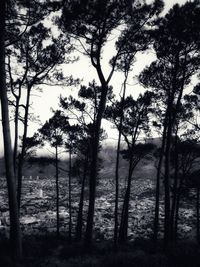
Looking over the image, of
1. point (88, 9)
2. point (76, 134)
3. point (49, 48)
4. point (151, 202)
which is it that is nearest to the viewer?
point (88, 9)

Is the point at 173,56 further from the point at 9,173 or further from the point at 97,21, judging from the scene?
the point at 9,173

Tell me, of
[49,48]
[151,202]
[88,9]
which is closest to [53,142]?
[49,48]

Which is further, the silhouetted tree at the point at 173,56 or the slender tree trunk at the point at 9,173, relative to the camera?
the silhouetted tree at the point at 173,56

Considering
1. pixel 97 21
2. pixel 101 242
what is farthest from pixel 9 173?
pixel 101 242

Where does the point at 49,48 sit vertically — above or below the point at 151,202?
above

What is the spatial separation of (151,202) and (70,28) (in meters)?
34.3

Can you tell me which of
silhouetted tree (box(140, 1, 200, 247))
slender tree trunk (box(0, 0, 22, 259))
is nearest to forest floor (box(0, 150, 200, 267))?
slender tree trunk (box(0, 0, 22, 259))

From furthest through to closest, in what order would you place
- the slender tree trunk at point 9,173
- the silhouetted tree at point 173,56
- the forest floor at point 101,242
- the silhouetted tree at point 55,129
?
the silhouetted tree at point 55,129
the silhouetted tree at point 173,56
the forest floor at point 101,242
the slender tree trunk at point 9,173

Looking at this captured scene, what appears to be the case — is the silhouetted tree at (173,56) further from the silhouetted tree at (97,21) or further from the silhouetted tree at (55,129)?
the silhouetted tree at (55,129)

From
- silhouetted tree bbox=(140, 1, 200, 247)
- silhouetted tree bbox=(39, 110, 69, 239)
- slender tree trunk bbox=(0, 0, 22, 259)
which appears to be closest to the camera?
slender tree trunk bbox=(0, 0, 22, 259)

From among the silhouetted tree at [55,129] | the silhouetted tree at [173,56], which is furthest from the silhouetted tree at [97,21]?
the silhouetted tree at [55,129]

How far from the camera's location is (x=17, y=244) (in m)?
6.12

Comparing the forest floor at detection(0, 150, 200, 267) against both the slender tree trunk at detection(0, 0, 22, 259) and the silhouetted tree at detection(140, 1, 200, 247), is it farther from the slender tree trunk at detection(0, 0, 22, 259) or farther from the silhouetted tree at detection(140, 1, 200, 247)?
the silhouetted tree at detection(140, 1, 200, 247)

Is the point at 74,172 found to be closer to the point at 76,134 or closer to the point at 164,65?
the point at 76,134
